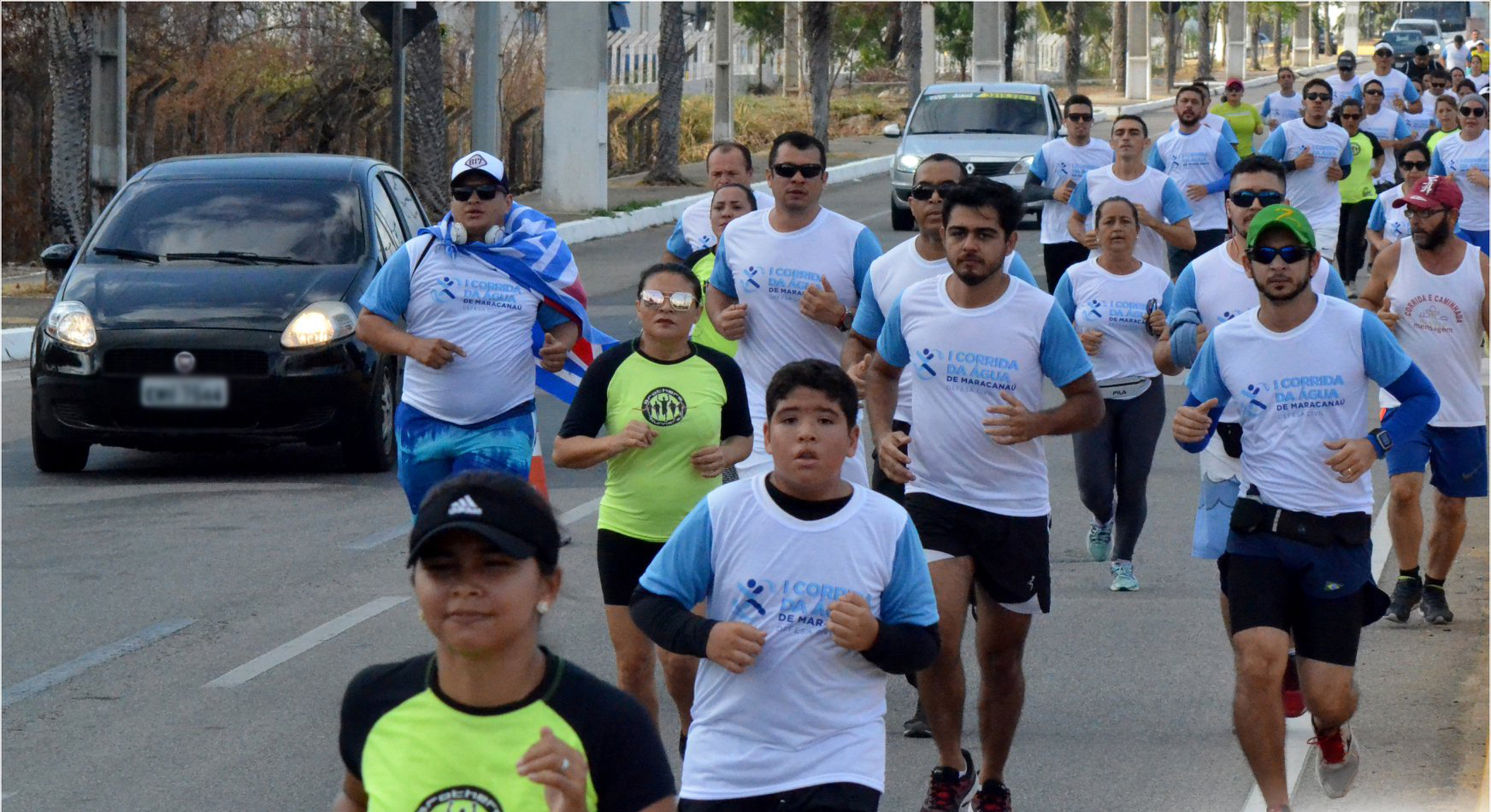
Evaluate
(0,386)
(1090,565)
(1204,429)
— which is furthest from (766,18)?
(1204,429)

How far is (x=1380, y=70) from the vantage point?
77.6 ft

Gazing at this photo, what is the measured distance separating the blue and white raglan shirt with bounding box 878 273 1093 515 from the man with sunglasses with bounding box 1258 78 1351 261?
11.1m

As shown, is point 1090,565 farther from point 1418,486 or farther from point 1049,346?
point 1049,346

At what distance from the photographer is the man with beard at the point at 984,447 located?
622 cm

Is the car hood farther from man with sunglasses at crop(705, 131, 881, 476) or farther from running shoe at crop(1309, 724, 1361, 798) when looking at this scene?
running shoe at crop(1309, 724, 1361, 798)

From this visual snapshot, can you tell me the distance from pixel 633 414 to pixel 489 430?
140cm

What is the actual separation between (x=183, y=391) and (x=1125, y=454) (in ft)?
17.8

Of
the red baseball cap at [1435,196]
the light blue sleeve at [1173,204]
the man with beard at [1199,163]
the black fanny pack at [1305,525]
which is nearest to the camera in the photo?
the black fanny pack at [1305,525]

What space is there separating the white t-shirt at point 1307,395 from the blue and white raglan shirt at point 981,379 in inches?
19.3

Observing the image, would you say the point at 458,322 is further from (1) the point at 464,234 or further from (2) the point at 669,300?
(2) the point at 669,300

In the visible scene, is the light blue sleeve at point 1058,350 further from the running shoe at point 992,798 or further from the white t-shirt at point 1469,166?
the white t-shirt at point 1469,166

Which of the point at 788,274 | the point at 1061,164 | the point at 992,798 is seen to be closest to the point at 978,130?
the point at 1061,164

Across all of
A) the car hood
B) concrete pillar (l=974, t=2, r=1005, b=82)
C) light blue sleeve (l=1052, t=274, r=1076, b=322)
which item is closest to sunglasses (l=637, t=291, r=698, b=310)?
light blue sleeve (l=1052, t=274, r=1076, b=322)

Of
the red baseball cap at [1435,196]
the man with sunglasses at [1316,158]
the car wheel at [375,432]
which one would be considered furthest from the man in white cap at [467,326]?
the man with sunglasses at [1316,158]
